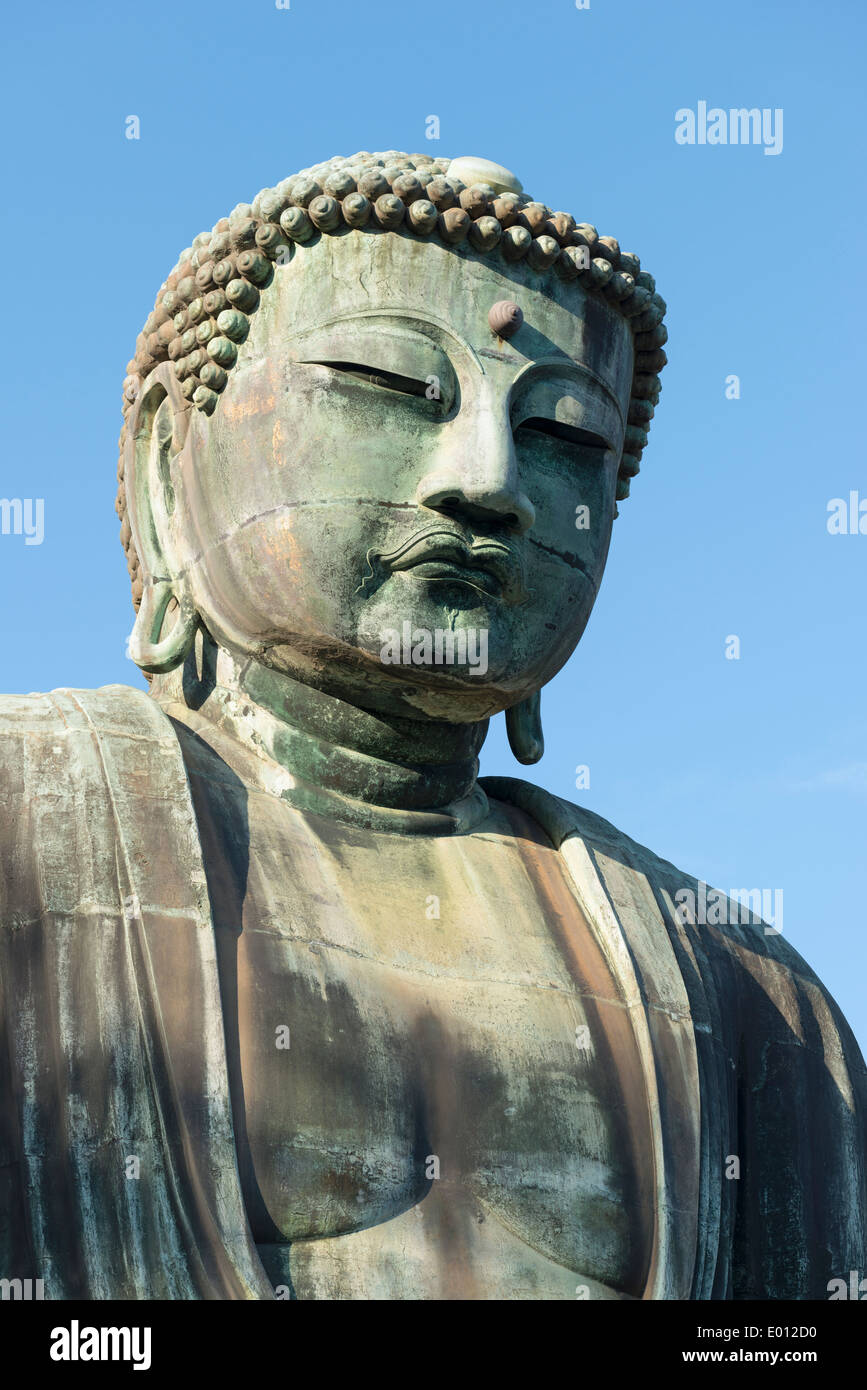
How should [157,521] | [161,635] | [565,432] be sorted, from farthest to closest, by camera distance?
[157,521]
[161,635]
[565,432]

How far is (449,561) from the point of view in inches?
435

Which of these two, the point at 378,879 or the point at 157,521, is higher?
the point at 157,521

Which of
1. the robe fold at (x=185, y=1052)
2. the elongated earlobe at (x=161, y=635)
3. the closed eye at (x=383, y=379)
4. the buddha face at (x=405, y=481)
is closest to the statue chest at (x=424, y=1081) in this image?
the robe fold at (x=185, y=1052)

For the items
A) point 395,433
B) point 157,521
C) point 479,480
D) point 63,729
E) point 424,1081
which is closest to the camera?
point 424,1081

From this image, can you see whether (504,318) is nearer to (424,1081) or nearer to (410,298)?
(410,298)

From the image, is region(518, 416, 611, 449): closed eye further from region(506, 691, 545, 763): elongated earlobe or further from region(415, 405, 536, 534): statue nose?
region(506, 691, 545, 763): elongated earlobe

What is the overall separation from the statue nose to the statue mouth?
103 millimetres

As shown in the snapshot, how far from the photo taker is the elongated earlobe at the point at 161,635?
38.7 feet

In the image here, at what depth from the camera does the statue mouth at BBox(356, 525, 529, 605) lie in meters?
11.0

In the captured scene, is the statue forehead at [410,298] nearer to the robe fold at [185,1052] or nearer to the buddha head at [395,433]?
the buddha head at [395,433]

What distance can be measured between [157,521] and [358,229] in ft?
5.03

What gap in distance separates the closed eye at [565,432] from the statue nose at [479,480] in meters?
0.36

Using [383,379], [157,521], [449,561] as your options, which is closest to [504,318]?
[383,379]

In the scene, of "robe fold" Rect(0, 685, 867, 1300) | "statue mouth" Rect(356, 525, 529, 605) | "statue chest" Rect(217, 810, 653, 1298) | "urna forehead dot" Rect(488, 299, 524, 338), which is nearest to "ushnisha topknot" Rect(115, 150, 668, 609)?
"urna forehead dot" Rect(488, 299, 524, 338)
